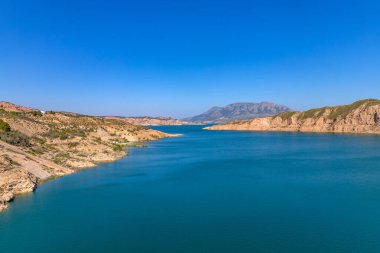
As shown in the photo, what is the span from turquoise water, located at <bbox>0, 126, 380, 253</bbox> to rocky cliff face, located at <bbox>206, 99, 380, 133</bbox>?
118687mm

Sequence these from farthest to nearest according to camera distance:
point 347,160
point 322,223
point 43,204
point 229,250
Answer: point 347,160 < point 43,204 < point 322,223 < point 229,250

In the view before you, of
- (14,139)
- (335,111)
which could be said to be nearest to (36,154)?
(14,139)

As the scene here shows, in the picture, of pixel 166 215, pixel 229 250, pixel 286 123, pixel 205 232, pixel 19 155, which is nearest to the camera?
pixel 229 250

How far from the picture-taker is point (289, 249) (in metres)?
20.4

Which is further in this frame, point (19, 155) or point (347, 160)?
point (347, 160)

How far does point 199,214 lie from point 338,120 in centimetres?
15744

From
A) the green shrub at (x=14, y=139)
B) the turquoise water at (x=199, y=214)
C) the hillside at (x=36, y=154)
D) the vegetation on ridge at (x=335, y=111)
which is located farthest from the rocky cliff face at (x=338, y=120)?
the green shrub at (x=14, y=139)

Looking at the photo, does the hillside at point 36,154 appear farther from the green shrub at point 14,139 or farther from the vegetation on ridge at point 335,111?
the vegetation on ridge at point 335,111

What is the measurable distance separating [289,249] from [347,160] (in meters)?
47.5

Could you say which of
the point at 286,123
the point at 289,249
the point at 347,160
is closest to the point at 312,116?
the point at 286,123

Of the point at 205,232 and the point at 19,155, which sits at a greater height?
the point at 19,155

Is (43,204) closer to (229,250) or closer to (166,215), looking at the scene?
(166,215)

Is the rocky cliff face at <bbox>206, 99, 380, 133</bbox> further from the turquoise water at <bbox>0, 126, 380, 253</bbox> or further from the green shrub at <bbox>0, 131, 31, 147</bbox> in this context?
the green shrub at <bbox>0, 131, 31, 147</bbox>

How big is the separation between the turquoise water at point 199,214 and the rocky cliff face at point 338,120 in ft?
389
